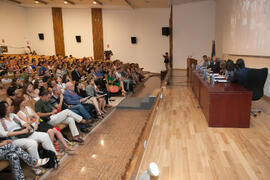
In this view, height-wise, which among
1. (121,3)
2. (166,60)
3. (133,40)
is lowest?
(166,60)

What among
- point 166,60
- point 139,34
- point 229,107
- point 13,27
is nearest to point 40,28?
point 13,27

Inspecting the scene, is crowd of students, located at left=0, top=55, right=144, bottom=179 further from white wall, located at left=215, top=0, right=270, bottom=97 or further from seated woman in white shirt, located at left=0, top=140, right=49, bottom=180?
white wall, located at left=215, top=0, right=270, bottom=97

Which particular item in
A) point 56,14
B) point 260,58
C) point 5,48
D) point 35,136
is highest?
point 56,14

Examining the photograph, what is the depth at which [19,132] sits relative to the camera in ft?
9.29

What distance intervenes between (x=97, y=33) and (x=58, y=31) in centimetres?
284

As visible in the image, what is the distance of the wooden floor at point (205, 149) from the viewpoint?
2.65 metres

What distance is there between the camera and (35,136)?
9.93 ft

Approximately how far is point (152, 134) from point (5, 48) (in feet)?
44.5

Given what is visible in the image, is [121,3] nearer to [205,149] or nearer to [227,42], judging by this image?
[227,42]

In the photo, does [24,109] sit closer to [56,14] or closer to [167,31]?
[167,31]

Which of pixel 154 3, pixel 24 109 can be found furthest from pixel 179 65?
pixel 24 109

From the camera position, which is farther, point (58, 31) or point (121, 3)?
point (58, 31)

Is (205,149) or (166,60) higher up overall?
(166,60)

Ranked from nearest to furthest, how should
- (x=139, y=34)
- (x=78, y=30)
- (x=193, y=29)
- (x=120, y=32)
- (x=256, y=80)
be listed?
(x=256, y=80) < (x=193, y=29) < (x=139, y=34) < (x=120, y=32) < (x=78, y=30)
